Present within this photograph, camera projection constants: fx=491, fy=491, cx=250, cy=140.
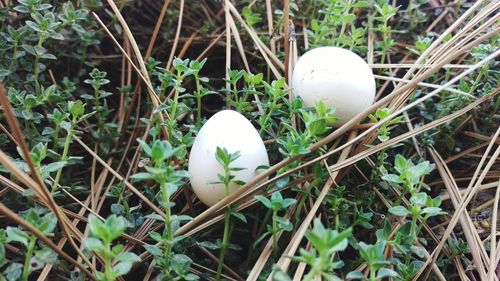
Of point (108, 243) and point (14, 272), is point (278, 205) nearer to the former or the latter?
point (108, 243)

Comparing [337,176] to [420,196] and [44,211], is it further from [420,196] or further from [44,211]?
[44,211]

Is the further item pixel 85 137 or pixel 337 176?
pixel 85 137

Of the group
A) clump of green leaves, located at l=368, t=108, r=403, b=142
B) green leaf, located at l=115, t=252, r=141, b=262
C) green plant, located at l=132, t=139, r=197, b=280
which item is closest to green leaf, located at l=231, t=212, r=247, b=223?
green plant, located at l=132, t=139, r=197, b=280

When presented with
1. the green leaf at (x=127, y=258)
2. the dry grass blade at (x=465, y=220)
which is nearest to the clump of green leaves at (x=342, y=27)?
the dry grass blade at (x=465, y=220)

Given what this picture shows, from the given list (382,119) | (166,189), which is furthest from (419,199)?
(166,189)

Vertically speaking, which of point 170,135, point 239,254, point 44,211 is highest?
point 170,135

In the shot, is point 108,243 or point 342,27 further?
point 342,27

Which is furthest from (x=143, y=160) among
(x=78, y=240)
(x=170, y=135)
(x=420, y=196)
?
(x=420, y=196)
